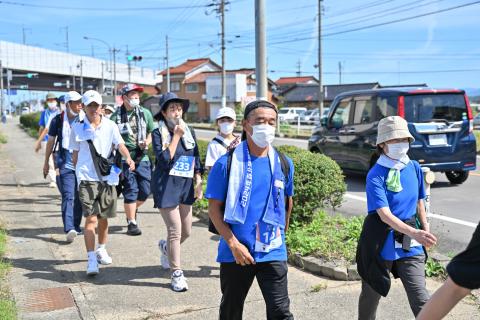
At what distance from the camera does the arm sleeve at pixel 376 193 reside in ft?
10.7

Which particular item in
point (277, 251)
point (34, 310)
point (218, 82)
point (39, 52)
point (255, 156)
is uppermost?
point (39, 52)

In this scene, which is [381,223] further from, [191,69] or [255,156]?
[191,69]

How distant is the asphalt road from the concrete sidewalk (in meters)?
1.91

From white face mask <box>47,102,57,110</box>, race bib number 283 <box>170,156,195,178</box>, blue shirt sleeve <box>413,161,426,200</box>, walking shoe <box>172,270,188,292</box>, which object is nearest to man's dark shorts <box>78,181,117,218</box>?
race bib number 283 <box>170,156,195,178</box>

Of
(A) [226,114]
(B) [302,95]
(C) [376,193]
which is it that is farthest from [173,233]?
(B) [302,95]

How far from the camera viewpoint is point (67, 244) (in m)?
6.32

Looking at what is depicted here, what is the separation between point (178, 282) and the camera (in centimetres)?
462

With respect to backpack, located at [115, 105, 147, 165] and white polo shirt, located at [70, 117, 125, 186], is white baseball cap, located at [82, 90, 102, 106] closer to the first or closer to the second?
white polo shirt, located at [70, 117, 125, 186]

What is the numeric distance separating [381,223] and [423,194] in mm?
404

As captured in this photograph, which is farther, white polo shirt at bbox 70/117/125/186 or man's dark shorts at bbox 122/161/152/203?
man's dark shorts at bbox 122/161/152/203

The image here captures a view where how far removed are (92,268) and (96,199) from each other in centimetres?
67

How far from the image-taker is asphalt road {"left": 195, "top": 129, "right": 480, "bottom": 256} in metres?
6.56

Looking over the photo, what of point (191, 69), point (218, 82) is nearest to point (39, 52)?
point (191, 69)

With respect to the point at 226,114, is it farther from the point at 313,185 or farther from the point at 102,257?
the point at 102,257
